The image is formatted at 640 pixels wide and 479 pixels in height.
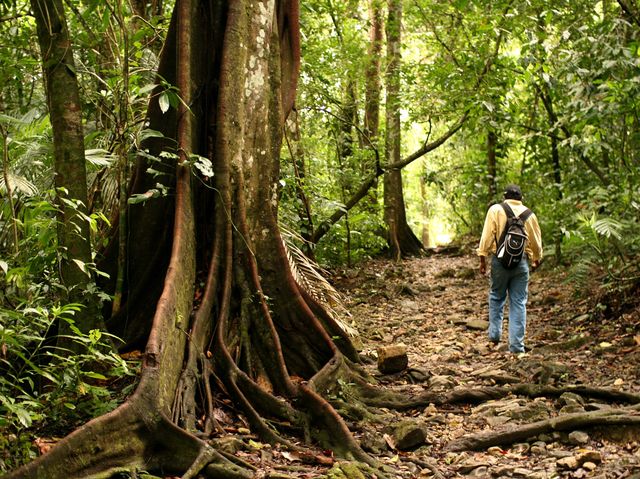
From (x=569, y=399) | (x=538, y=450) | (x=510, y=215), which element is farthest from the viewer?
(x=510, y=215)

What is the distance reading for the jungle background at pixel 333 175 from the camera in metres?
4.78

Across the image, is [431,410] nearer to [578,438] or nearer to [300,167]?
[578,438]

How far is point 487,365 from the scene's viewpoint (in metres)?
8.09

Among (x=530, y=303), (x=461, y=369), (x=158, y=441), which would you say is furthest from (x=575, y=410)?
(x=530, y=303)

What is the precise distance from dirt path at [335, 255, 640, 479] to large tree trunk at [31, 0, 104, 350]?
2393 mm

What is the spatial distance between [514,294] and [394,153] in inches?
340

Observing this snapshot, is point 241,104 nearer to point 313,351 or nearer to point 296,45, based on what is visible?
point 296,45

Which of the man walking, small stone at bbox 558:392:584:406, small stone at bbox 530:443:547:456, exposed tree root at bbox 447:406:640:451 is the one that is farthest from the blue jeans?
small stone at bbox 530:443:547:456

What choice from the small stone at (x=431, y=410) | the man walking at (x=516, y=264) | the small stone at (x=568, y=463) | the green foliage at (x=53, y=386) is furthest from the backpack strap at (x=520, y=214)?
the green foliage at (x=53, y=386)

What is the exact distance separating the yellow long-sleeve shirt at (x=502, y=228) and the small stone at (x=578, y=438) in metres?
3.61

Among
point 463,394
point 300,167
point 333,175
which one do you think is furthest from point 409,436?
point 333,175

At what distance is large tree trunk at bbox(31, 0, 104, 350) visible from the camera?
4.83 metres

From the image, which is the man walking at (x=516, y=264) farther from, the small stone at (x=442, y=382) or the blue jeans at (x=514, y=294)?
the small stone at (x=442, y=382)

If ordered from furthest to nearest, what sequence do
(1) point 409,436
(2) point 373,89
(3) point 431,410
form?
(2) point 373,89 < (3) point 431,410 < (1) point 409,436
